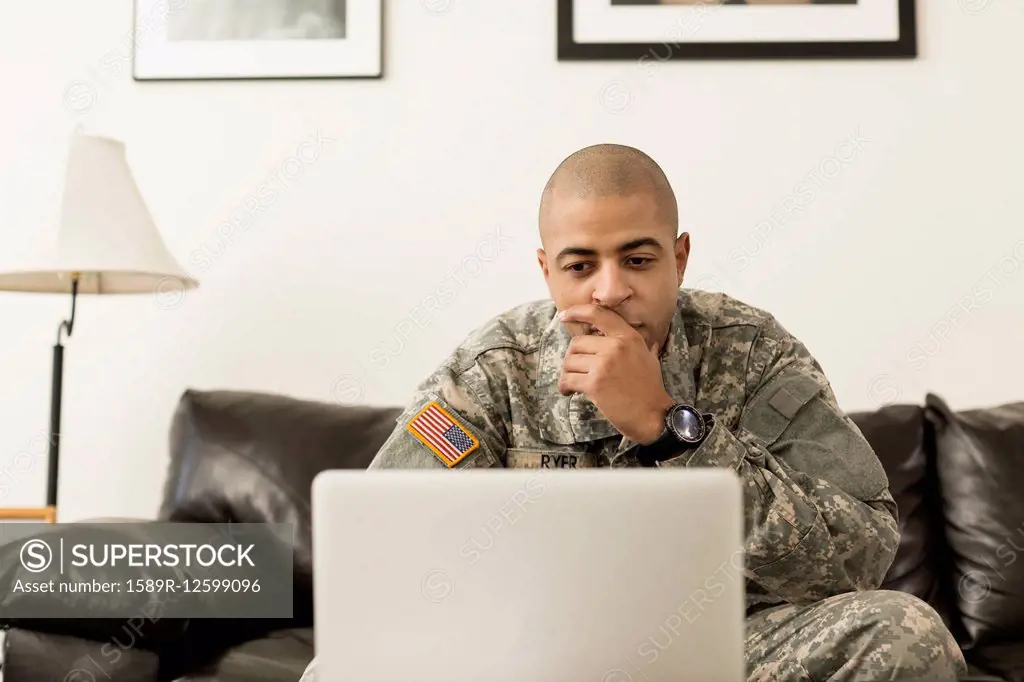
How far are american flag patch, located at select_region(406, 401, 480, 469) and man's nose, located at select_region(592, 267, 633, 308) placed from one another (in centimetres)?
25

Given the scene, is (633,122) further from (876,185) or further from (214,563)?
(214,563)

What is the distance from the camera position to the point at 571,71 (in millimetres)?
2330

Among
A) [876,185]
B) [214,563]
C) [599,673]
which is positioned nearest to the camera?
[599,673]

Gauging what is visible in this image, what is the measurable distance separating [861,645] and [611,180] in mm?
676

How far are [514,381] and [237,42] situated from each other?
4.33ft

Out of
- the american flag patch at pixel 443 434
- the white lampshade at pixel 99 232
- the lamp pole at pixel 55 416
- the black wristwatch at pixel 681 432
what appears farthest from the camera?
the lamp pole at pixel 55 416

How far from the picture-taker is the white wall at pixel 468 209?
2.30m

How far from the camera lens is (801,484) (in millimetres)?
1283

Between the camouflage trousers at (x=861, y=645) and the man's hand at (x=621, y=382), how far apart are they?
0.27m

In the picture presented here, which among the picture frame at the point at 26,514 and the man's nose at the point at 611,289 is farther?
the picture frame at the point at 26,514

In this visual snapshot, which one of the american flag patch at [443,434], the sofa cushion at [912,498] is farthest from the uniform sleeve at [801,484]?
the sofa cushion at [912,498]

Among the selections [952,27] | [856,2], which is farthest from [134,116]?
[952,27]

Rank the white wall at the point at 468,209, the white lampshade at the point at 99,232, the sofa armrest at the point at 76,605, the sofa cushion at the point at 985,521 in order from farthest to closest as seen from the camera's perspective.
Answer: the white wall at the point at 468,209 < the white lampshade at the point at 99,232 < the sofa cushion at the point at 985,521 < the sofa armrest at the point at 76,605

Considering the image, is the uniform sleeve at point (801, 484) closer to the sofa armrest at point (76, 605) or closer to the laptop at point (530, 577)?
the laptop at point (530, 577)
